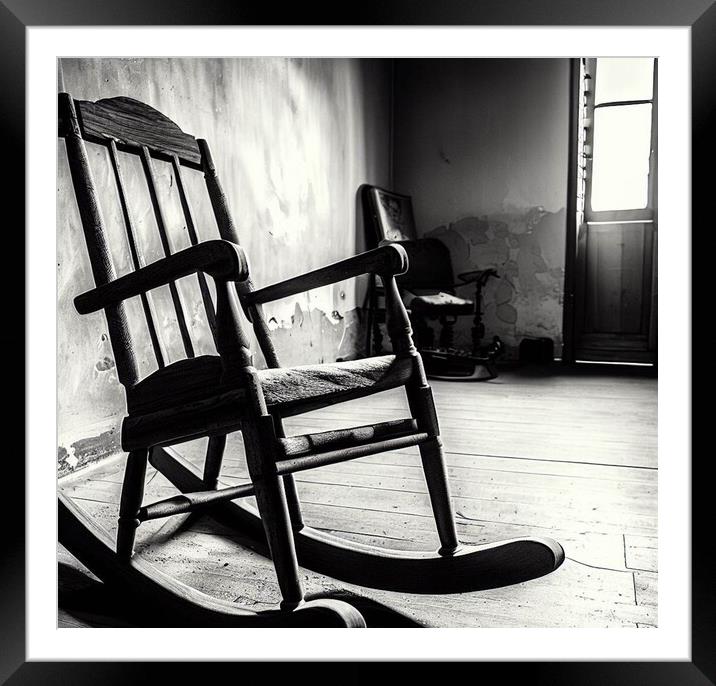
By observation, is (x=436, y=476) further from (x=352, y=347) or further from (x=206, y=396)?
(x=352, y=347)

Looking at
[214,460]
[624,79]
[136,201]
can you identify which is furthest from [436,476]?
[624,79]

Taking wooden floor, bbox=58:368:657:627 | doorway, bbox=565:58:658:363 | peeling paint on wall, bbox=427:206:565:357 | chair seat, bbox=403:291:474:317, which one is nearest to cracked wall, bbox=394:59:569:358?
peeling paint on wall, bbox=427:206:565:357

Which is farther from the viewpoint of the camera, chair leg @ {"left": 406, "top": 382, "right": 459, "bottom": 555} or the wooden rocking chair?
chair leg @ {"left": 406, "top": 382, "right": 459, "bottom": 555}

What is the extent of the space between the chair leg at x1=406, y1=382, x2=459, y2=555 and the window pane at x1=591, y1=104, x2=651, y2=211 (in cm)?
366

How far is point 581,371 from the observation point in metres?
3.86

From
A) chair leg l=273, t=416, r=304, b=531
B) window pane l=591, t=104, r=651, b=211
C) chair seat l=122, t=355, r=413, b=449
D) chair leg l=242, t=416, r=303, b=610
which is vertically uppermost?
window pane l=591, t=104, r=651, b=211

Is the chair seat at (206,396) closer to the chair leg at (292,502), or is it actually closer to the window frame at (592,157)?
the chair leg at (292,502)

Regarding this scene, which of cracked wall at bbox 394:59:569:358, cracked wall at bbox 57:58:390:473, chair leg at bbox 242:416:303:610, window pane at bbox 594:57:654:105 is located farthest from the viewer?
cracked wall at bbox 394:59:569:358

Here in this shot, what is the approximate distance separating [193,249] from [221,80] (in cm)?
174

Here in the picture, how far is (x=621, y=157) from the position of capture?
4.19m

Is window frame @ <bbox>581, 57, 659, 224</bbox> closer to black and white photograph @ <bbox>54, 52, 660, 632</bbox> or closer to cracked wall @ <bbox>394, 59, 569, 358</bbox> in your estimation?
black and white photograph @ <bbox>54, 52, 660, 632</bbox>

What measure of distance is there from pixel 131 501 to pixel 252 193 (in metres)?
1.81

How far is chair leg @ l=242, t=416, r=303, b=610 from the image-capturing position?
2.69 ft
